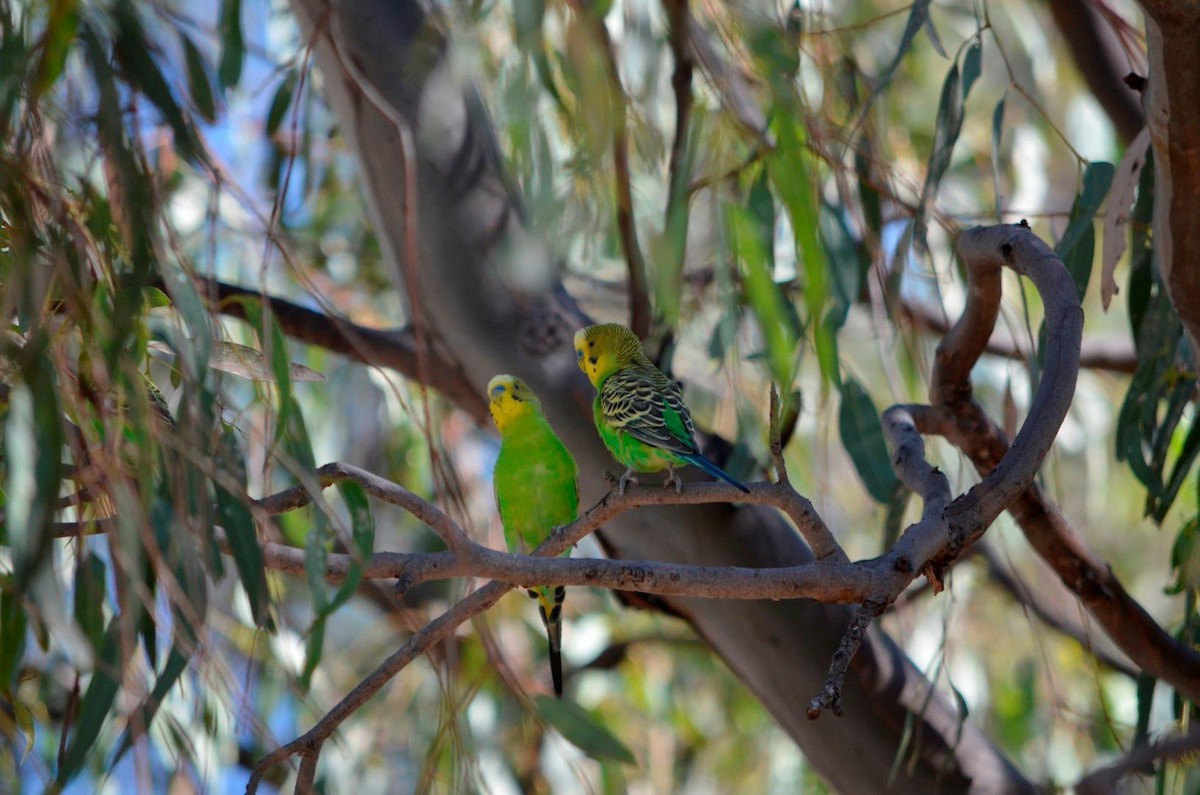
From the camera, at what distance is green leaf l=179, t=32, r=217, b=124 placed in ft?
4.86

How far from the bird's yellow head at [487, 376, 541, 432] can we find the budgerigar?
0.36 ft

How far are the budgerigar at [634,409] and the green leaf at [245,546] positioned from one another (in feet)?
1.94

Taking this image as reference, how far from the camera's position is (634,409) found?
1.90 m

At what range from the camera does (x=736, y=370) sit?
2.08m

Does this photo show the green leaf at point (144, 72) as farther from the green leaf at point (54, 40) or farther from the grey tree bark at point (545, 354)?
the grey tree bark at point (545, 354)

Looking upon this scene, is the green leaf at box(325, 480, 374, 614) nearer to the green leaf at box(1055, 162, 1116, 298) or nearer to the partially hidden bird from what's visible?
the partially hidden bird

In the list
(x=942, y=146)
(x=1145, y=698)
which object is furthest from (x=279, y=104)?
(x=1145, y=698)

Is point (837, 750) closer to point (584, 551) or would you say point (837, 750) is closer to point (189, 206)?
point (584, 551)

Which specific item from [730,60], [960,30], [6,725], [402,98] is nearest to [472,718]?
[402,98]

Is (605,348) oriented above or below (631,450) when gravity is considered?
above

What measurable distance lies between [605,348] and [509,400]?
0.19 m

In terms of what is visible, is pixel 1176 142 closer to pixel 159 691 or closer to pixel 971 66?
pixel 971 66

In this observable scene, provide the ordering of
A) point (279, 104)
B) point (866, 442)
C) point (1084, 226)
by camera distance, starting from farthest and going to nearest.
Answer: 1. point (279, 104)
2. point (866, 442)
3. point (1084, 226)

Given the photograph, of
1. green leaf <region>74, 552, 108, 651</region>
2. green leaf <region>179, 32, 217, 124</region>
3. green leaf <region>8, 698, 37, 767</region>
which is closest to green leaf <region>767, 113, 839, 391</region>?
green leaf <region>179, 32, 217, 124</region>
